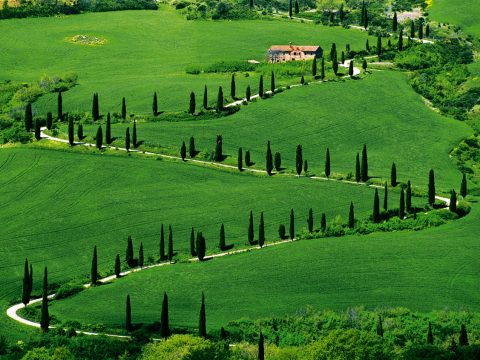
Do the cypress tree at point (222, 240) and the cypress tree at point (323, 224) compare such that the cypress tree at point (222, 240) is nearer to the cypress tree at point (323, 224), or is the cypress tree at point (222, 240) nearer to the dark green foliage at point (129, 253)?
the dark green foliage at point (129, 253)

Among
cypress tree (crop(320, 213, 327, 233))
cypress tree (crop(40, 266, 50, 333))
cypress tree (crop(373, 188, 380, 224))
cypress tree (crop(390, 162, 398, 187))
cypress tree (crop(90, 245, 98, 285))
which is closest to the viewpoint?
cypress tree (crop(40, 266, 50, 333))

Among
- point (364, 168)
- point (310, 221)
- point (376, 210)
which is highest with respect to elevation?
point (364, 168)

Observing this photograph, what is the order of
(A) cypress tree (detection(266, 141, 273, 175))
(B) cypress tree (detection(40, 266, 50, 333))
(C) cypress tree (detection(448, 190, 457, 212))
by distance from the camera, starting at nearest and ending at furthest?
1. (B) cypress tree (detection(40, 266, 50, 333))
2. (C) cypress tree (detection(448, 190, 457, 212))
3. (A) cypress tree (detection(266, 141, 273, 175))

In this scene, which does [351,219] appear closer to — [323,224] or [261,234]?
[323,224]

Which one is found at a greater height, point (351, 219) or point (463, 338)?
point (351, 219)

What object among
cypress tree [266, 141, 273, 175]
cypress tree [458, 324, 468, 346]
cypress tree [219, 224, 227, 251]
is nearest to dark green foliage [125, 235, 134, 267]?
cypress tree [219, 224, 227, 251]

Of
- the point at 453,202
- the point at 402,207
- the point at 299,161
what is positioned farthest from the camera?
the point at 299,161

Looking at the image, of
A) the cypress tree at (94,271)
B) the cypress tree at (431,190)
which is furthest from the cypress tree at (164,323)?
the cypress tree at (431,190)

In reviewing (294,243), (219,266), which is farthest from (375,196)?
Answer: (219,266)

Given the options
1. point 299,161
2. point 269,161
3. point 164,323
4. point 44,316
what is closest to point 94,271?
point 44,316

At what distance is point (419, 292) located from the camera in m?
154

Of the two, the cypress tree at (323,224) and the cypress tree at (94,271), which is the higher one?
the cypress tree at (323,224)

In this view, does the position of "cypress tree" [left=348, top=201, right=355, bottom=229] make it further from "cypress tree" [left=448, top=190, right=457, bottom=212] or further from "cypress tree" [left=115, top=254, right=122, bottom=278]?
"cypress tree" [left=115, top=254, right=122, bottom=278]

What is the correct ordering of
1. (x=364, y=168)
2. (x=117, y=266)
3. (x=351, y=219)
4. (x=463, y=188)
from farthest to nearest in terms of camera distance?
(x=364, y=168) < (x=463, y=188) < (x=351, y=219) < (x=117, y=266)
